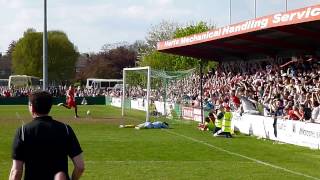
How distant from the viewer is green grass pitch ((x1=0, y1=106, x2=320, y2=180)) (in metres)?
14.3

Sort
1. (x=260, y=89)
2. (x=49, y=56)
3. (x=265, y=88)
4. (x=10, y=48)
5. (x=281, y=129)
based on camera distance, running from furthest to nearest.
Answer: (x=10, y=48) < (x=49, y=56) < (x=260, y=89) < (x=265, y=88) < (x=281, y=129)

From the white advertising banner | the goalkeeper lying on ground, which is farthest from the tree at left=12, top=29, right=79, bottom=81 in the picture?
the white advertising banner

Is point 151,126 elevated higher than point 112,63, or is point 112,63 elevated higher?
point 112,63

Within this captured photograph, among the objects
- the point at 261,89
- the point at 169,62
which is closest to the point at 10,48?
the point at 169,62

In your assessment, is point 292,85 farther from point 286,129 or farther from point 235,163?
point 235,163

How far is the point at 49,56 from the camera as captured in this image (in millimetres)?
111125

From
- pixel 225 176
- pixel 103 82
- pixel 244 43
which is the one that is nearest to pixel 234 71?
pixel 244 43

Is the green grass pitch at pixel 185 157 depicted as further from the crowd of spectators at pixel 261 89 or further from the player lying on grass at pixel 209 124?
the crowd of spectators at pixel 261 89

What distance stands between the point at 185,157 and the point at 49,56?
314ft

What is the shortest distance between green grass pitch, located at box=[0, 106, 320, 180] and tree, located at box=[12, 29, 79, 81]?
278 ft

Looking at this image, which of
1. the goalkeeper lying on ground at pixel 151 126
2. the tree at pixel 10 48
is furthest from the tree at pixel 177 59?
the tree at pixel 10 48

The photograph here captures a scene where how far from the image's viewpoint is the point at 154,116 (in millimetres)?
40562

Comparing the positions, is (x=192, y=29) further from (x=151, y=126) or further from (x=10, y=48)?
(x=10, y=48)

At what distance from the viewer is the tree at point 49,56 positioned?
110 meters
